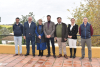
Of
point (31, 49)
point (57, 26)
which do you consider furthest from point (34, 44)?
point (57, 26)

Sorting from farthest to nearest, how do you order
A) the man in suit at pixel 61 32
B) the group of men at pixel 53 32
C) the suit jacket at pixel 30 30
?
the suit jacket at pixel 30 30 < the man in suit at pixel 61 32 < the group of men at pixel 53 32

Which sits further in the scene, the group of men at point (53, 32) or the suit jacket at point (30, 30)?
the suit jacket at point (30, 30)

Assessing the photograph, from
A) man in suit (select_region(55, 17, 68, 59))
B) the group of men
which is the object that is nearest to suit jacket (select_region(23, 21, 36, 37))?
the group of men

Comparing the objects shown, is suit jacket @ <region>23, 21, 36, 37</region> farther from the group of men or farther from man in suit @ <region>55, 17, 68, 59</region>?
man in suit @ <region>55, 17, 68, 59</region>

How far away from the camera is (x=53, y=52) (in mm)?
5887

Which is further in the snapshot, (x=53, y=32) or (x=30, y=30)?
(x=30, y=30)

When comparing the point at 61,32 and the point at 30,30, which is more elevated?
→ the point at 30,30

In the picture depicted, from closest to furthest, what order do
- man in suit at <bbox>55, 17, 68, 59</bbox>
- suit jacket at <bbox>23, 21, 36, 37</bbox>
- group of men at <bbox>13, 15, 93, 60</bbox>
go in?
1. group of men at <bbox>13, 15, 93, 60</bbox>
2. man in suit at <bbox>55, 17, 68, 59</bbox>
3. suit jacket at <bbox>23, 21, 36, 37</bbox>

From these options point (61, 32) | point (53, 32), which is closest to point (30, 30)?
point (53, 32)

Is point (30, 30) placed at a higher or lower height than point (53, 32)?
higher

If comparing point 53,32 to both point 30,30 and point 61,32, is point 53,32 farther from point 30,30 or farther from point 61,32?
point 30,30

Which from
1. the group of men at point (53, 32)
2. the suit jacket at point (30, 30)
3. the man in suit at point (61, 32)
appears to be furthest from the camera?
the suit jacket at point (30, 30)

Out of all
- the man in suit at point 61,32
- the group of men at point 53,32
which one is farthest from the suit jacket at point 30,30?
the man in suit at point 61,32

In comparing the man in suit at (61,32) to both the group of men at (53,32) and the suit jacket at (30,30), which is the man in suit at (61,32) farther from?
the suit jacket at (30,30)
